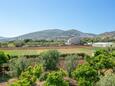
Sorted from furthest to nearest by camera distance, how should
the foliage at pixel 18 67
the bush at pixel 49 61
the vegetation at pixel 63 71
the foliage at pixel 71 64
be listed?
the bush at pixel 49 61 < the foliage at pixel 18 67 < the foliage at pixel 71 64 < the vegetation at pixel 63 71

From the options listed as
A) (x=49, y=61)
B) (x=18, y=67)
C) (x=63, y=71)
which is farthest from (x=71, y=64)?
(x=18, y=67)

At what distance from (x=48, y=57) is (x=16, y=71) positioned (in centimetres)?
706

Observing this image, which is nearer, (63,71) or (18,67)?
(63,71)

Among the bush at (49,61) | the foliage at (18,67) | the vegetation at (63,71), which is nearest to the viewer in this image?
the vegetation at (63,71)

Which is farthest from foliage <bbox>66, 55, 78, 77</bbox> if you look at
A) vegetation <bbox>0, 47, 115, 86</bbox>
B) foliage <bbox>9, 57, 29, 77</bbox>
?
foliage <bbox>9, 57, 29, 77</bbox>

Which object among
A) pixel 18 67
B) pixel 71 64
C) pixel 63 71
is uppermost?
pixel 71 64

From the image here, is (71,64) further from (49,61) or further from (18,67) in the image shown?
(18,67)

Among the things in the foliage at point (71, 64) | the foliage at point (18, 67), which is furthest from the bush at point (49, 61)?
the foliage at point (71, 64)

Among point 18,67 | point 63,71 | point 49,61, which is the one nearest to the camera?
point 63,71

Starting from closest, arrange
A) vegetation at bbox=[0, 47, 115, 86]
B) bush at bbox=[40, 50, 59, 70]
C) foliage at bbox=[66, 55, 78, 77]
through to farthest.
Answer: vegetation at bbox=[0, 47, 115, 86], foliage at bbox=[66, 55, 78, 77], bush at bbox=[40, 50, 59, 70]

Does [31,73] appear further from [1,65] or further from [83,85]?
[1,65]

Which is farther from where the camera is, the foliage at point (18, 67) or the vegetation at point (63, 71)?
the foliage at point (18, 67)

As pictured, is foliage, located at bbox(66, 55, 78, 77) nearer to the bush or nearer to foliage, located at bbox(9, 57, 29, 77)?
the bush

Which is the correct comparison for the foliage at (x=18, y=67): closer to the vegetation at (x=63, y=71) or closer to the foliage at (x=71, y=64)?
the vegetation at (x=63, y=71)
